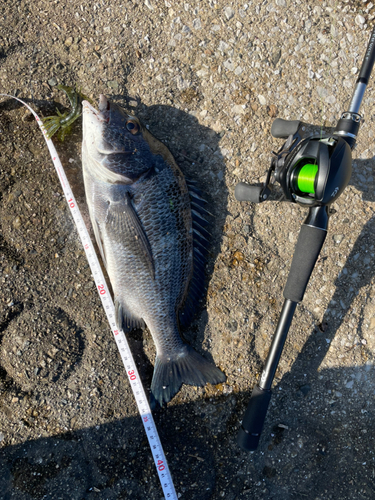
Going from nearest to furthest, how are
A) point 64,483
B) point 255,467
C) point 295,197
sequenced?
point 295,197
point 64,483
point 255,467

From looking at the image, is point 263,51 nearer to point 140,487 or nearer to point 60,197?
point 60,197

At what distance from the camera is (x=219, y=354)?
2705 millimetres

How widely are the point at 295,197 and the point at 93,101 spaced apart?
170 centimetres

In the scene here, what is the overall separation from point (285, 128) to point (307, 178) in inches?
22.8

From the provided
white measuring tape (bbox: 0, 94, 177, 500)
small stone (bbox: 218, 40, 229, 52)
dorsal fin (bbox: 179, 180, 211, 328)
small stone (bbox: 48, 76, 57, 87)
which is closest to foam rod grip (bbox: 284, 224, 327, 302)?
dorsal fin (bbox: 179, 180, 211, 328)

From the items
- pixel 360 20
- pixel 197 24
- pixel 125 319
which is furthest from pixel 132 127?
pixel 360 20

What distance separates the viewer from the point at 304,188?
83.2 inches

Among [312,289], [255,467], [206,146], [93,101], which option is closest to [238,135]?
[206,146]

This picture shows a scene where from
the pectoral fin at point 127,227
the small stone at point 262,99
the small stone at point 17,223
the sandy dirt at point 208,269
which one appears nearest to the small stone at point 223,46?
the sandy dirt at point 208,269

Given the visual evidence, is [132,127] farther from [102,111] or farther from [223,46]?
[223,46]

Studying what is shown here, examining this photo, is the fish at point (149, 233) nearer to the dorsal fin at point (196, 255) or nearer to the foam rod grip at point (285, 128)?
the dorsal fin at point (196, 255)

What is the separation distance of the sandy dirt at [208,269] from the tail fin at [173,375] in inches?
5.9

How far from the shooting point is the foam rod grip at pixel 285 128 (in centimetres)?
243

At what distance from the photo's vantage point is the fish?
2.33 m
